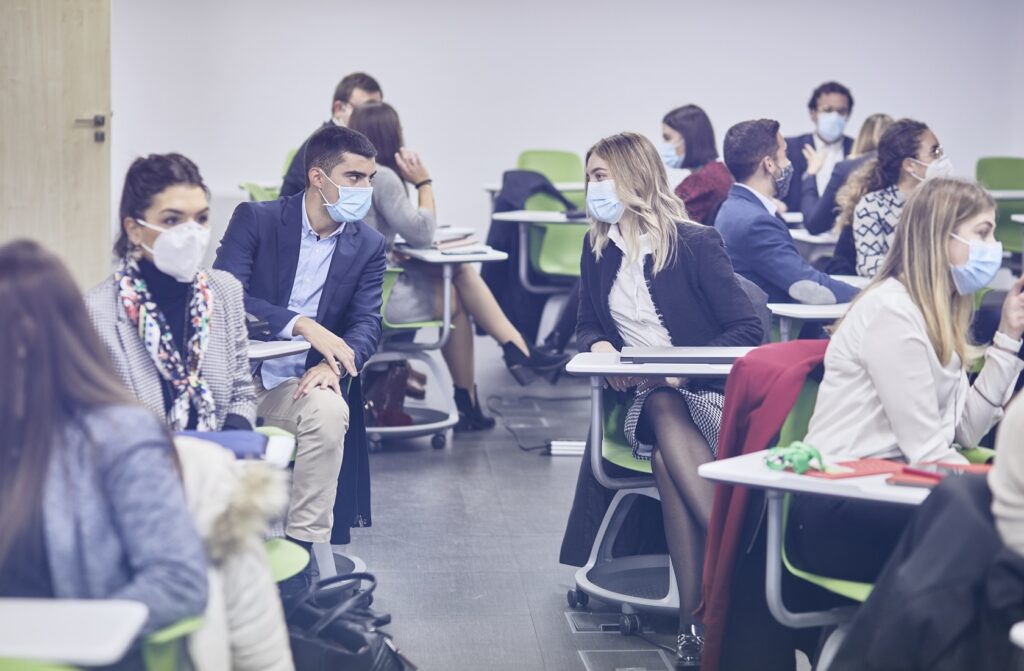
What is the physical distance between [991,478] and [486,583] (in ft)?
Answer: 6.14

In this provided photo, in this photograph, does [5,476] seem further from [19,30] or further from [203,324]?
[19,30]

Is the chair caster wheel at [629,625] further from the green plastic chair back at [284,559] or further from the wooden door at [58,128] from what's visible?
the wooden door at [58,128]

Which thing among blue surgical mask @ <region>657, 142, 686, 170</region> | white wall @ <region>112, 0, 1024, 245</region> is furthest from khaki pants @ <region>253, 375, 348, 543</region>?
white wall @ <region>112, 0, 1024, 245</region>

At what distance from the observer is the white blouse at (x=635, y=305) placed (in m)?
3.54

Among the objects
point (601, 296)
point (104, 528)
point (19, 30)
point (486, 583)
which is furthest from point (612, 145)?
point (19, 30)

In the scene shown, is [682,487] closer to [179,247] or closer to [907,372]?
[907,372]

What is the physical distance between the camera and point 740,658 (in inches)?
105

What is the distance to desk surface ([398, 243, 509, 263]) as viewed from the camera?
5.12m

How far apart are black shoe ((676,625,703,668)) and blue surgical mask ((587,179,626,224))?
115 cm

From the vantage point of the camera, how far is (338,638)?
2.68 m

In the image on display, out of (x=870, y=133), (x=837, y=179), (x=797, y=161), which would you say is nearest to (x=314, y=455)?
(x=837, y=179)

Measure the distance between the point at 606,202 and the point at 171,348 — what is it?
4.40ft

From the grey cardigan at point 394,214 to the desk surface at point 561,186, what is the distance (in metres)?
1.65

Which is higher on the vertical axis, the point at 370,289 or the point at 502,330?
the point at 370,289
